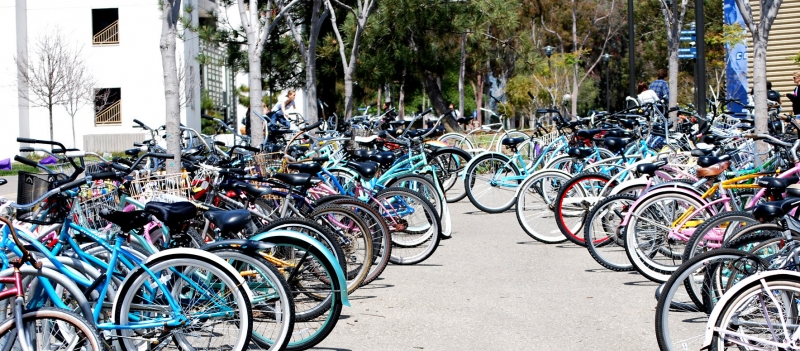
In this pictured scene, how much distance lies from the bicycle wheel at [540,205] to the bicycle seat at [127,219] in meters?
4.60

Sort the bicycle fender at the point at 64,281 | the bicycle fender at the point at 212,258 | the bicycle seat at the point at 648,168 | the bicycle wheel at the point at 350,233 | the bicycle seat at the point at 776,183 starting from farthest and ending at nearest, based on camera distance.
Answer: the bicycle seat at the point at 648,168 < the bicycle wheel at the point at 350,233 < the bicycle seat at the point at 776,183 < the bicycle fender at the point at 212,258 < the bicycle fender at the point at 64,281

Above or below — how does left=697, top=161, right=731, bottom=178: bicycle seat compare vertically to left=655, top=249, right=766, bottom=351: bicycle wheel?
above

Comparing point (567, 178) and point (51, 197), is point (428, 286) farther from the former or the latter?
point (51, 197)

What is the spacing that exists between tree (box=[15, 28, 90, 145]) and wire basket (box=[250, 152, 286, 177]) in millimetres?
23306

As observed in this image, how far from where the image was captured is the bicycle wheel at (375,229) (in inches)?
258

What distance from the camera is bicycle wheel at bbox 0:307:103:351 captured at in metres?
3.78

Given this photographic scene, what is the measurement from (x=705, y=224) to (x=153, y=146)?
792cm

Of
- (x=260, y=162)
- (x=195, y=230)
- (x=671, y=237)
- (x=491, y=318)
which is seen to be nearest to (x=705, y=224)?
(x=671, y=237)

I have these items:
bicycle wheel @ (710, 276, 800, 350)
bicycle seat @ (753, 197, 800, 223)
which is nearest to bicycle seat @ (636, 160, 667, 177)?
bicycle seat @ (753, 197, 800, 223)

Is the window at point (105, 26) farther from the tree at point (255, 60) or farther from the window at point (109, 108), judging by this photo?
the tree at point (255, 60)

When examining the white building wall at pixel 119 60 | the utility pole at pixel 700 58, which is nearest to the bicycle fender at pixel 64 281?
the utility pole at pixel 700 58

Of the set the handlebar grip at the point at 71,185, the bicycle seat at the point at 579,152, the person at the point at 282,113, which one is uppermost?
the person at the point at 282,113

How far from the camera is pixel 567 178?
338 inches

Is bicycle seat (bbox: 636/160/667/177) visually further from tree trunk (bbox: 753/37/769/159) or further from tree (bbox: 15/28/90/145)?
tree (bbox: 15/28/90/145)
